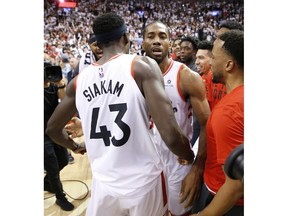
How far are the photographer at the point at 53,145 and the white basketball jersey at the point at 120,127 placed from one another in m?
1.28

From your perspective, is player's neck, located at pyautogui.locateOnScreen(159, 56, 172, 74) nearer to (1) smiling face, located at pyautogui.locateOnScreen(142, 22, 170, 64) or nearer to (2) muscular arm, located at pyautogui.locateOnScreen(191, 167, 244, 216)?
(1) smiling face, located at pyautogui.locateOnScreen(142, 22, 170, 64)

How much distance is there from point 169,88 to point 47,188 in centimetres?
226

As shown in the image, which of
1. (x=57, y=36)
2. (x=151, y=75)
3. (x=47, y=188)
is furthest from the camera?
(x=57, y=36)

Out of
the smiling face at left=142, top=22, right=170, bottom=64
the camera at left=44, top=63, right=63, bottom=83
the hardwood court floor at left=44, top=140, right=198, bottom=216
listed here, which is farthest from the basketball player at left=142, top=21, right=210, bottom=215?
the camera at left=44, top=63, right=63, bottom=83

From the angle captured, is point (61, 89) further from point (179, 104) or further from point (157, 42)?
point (179, 104)

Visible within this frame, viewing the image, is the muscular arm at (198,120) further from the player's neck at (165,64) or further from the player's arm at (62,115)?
the player's arm at (62,115)

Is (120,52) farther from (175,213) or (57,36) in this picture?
(57,36)

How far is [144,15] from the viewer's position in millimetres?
19391

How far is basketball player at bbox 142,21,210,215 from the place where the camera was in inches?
76.8

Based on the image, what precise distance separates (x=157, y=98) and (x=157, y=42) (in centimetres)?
106

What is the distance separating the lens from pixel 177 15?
1988 cm

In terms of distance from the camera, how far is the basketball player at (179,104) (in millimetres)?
1950

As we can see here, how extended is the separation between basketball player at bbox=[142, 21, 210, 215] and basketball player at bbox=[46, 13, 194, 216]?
23 cm
